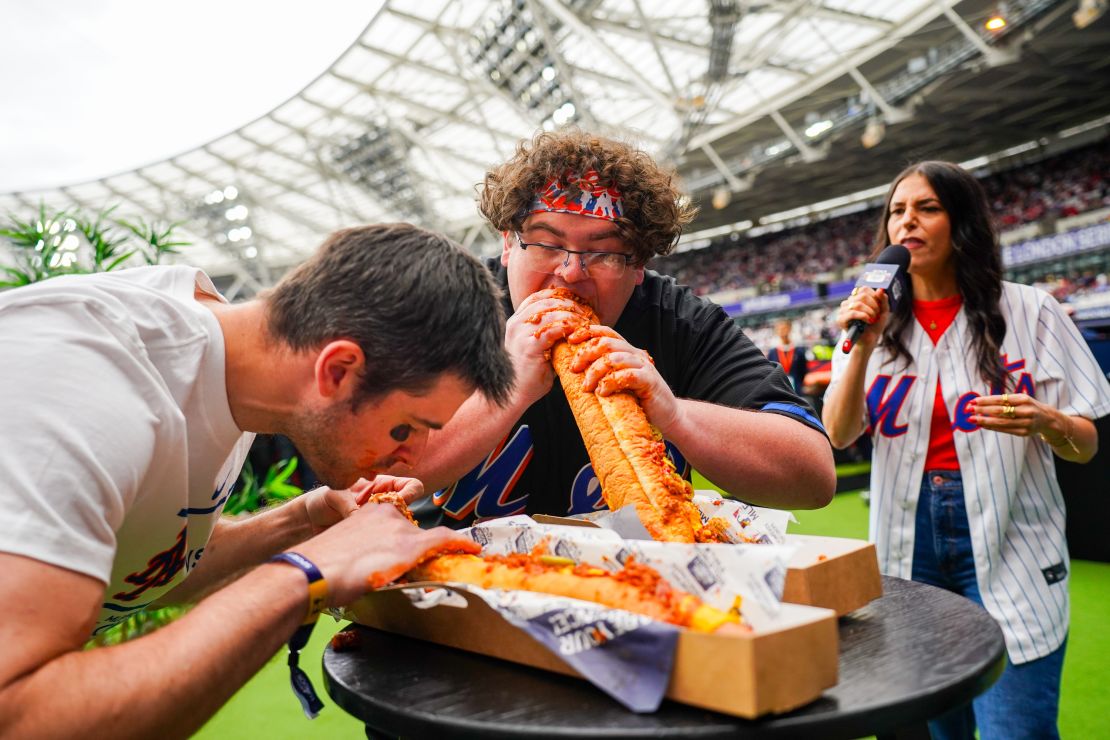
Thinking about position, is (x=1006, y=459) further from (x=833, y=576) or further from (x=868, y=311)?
(x=833, y=576)

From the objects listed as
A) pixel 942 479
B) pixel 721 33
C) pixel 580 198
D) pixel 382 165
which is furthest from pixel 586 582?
pixel 382 165

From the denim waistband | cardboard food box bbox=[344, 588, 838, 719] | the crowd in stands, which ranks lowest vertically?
the crowd in stands

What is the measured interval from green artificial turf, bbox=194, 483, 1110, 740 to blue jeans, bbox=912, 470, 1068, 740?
3.41 ft

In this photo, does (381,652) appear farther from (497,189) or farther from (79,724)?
(497,189)

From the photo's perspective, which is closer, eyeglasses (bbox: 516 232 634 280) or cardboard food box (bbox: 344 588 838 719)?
cardboard food box (bbox: 344 588 838 719)

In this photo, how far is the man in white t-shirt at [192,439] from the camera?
919 mm

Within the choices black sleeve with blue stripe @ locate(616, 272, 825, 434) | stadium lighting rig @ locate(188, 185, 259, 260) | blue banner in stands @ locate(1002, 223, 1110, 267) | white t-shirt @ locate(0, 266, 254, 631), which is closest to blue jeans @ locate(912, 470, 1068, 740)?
black sleeve with blue stripe @ locate(616, 272, 825, 434)

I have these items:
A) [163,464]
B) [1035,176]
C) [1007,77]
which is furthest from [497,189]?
[1035,176]

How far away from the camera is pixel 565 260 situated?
1893mm

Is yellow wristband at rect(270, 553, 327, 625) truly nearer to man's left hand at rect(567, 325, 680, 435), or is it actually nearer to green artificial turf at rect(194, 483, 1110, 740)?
man's left hand at rect(567, 325, 680, 435)

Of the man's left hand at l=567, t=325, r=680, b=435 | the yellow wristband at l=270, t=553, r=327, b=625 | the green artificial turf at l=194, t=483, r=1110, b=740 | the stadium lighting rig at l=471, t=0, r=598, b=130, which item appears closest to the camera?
the yellow wristband at l=270, t=553, r=327, b=625

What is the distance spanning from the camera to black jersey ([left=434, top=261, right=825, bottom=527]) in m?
1.98

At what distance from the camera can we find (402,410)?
1.35 meters

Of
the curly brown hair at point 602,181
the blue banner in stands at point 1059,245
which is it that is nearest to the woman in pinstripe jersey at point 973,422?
the curly brown hair at point 602,181
